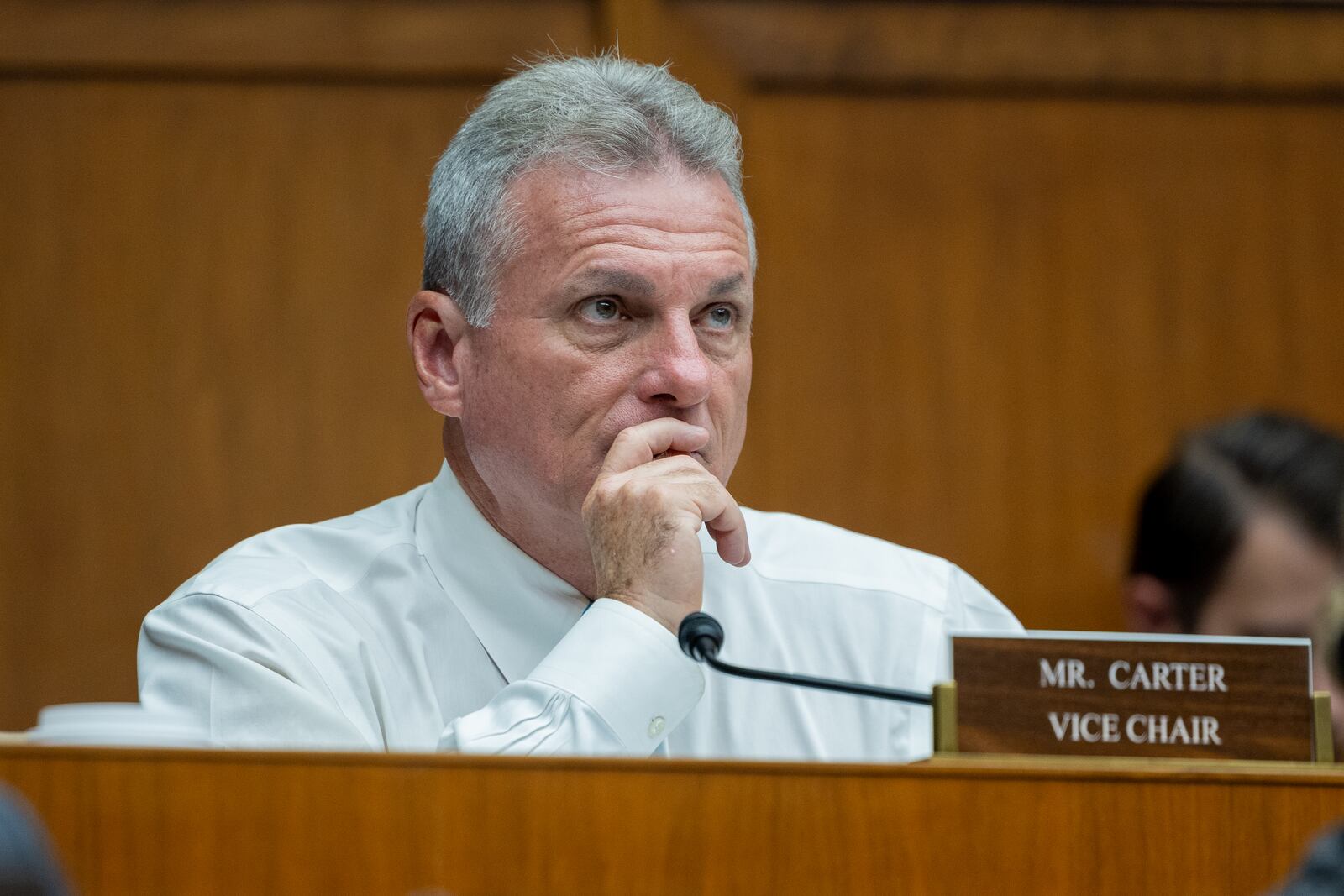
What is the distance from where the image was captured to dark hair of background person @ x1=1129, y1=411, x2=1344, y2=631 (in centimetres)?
240

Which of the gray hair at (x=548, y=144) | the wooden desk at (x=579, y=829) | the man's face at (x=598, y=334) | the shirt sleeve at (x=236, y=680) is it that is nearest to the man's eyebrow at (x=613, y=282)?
the man's face at (x=598, y=334)

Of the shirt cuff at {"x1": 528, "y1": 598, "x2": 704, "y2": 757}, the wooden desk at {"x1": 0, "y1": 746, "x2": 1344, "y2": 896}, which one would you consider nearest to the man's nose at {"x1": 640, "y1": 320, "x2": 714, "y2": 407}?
the shirt cuff at {"x1": 528, "y1": 598, "x2": 704, "y2": 757}

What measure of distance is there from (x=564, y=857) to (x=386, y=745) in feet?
2.23

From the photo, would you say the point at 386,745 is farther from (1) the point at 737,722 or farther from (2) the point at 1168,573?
(2) the point at 1168,573

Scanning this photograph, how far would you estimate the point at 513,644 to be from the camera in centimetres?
187

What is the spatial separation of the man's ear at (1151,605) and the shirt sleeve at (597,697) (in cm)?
104

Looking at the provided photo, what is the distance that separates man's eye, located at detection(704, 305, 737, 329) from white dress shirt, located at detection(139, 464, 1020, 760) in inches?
12.3

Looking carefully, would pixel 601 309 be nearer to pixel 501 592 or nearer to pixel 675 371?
pixel 675 371

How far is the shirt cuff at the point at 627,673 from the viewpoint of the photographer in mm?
1516

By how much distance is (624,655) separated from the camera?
154cm

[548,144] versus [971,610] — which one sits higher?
[548,144]

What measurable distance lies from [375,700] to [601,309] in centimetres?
47

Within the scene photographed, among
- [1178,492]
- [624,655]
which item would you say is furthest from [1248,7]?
[624,655]

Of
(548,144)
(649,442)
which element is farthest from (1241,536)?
(548,144)
